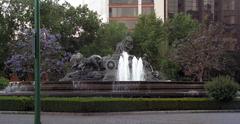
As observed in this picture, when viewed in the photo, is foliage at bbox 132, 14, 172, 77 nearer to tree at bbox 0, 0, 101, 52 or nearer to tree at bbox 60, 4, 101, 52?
tree at bbox 60, 4, 101, 52

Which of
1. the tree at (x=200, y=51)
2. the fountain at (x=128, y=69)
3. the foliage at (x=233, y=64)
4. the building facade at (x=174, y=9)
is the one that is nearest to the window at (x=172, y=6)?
the building facade at (x=174, y=9)

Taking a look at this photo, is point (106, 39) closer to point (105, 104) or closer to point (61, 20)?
point (61, 20)

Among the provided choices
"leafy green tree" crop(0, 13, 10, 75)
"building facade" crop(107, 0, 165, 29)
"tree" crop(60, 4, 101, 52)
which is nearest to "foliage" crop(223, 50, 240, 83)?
"tree" crop(60, 4, 101, 52)

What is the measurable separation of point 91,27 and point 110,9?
4044cm

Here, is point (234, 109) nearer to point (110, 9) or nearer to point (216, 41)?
point (216, 41)

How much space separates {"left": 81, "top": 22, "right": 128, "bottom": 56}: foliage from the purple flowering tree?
16.2ft

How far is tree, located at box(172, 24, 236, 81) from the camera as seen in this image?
63000 mm

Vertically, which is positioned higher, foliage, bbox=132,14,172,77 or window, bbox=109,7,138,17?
window, bbox=109,7,138,17

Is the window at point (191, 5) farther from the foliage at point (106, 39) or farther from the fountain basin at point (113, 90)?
the fountain basin at point (113, 90)

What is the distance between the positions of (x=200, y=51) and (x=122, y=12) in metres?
57.4

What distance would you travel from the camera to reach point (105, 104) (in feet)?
91.2

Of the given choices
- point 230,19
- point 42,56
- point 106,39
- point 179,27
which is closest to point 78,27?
point 106,39

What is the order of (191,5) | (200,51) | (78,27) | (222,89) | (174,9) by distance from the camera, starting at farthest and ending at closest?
(174,9) → (191,5) → (78,27) → (200,51) → (222,89)

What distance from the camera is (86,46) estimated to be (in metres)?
78.4
